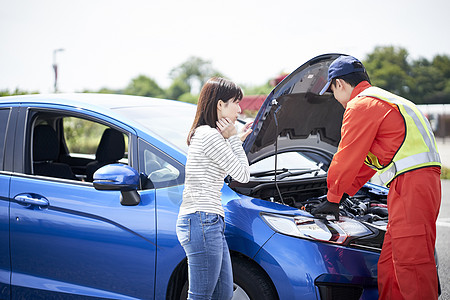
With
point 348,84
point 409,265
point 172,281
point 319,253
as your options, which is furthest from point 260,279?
point 348,84

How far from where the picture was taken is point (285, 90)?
2.81 metres

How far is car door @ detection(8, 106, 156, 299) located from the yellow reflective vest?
1365 millimetres

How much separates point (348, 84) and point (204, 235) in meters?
1.26

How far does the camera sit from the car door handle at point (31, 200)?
299 centimetres

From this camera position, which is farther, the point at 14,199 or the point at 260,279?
the point at 14,199

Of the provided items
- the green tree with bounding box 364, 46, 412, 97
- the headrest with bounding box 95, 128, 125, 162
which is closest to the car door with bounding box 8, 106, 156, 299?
the headrest with bounding box 95, 128, 125, 162

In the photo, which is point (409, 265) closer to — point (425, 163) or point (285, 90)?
point (425, 163)

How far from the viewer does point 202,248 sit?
228 centimetres

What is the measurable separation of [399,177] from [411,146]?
180mm

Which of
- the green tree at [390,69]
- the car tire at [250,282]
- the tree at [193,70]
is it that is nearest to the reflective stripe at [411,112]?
the car tire at [250,282]

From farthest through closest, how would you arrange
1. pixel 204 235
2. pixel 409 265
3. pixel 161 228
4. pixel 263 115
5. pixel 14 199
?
pixel 14 199 → pixel 263 115 → pixel 161 228 → pixel 409 265 → pixel 204 235

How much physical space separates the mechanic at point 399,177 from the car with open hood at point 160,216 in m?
0.19

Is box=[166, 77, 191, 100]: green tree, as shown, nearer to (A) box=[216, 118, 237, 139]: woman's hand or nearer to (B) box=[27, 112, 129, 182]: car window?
(B) box=[27, 112, 129, 182]: car window

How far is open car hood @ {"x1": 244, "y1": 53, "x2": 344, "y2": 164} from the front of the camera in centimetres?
281
